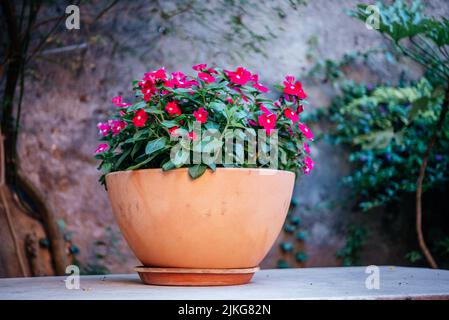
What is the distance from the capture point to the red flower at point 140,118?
5.29 feet

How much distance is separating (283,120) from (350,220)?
189cm

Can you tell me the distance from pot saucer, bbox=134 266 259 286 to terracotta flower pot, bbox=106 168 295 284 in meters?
0.02

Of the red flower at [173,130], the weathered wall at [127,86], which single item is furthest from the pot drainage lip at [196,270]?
the weathered wall at [127,86]

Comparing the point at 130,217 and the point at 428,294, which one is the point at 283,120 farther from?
the point at 428,294

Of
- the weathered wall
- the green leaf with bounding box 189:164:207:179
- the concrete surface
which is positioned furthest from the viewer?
the weathered wall

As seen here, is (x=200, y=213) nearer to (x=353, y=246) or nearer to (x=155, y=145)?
(x=155, y=145)

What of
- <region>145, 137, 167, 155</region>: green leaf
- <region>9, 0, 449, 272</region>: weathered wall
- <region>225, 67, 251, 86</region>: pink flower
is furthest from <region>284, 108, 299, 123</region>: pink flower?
<region>9, 0, 449, 272</region>: weathered wall

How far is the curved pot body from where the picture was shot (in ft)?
5.05

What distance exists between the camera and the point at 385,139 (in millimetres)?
3357

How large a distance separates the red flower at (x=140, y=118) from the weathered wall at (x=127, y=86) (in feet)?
5.42

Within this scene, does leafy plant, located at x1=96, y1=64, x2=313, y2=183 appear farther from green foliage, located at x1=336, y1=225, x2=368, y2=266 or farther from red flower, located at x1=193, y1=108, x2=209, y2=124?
green foliage, located at x1=336, y1=225, x2=368, y2=266

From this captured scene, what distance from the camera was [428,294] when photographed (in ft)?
4.58

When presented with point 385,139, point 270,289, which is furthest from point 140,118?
point 385,139

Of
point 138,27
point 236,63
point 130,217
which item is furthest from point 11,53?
point 130,217
